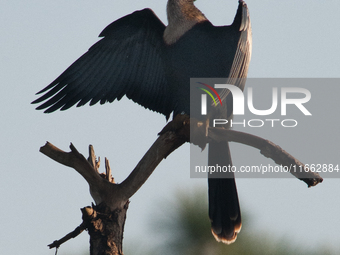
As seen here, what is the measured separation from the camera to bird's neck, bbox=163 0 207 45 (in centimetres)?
401

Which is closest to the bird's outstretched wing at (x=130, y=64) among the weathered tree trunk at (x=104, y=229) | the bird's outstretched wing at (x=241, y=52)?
the bird's outstretched wing at (x=241, y=52)

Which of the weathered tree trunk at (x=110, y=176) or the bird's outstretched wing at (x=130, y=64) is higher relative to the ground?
the bird's outstretched wing at (x=130, y=64)

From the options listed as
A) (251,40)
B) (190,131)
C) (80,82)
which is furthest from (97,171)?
(251,40)

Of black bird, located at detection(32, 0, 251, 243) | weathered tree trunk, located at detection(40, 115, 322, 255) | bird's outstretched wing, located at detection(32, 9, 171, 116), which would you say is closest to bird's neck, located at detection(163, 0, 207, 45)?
black bird, located at detection(32, 0, 251, 243)

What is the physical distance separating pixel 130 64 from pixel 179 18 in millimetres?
555

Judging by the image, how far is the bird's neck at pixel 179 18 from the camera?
13.2 feet

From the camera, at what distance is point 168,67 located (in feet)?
13.4

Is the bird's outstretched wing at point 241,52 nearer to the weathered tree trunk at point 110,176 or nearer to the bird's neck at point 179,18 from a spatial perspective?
the bird's neck at point 179,18

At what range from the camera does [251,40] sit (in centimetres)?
391

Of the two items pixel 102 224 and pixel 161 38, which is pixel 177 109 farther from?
pixel 102 224

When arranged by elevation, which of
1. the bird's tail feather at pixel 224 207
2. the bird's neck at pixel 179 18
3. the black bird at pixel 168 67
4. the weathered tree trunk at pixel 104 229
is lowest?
the weathered tree trunk at pixel 104 229

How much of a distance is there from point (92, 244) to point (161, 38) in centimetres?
185

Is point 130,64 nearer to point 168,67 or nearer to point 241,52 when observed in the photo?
point 168,67

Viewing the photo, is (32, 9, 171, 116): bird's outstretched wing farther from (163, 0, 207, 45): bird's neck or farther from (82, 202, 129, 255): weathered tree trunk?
(82, 202, 129, 255): weathered tree trunk
